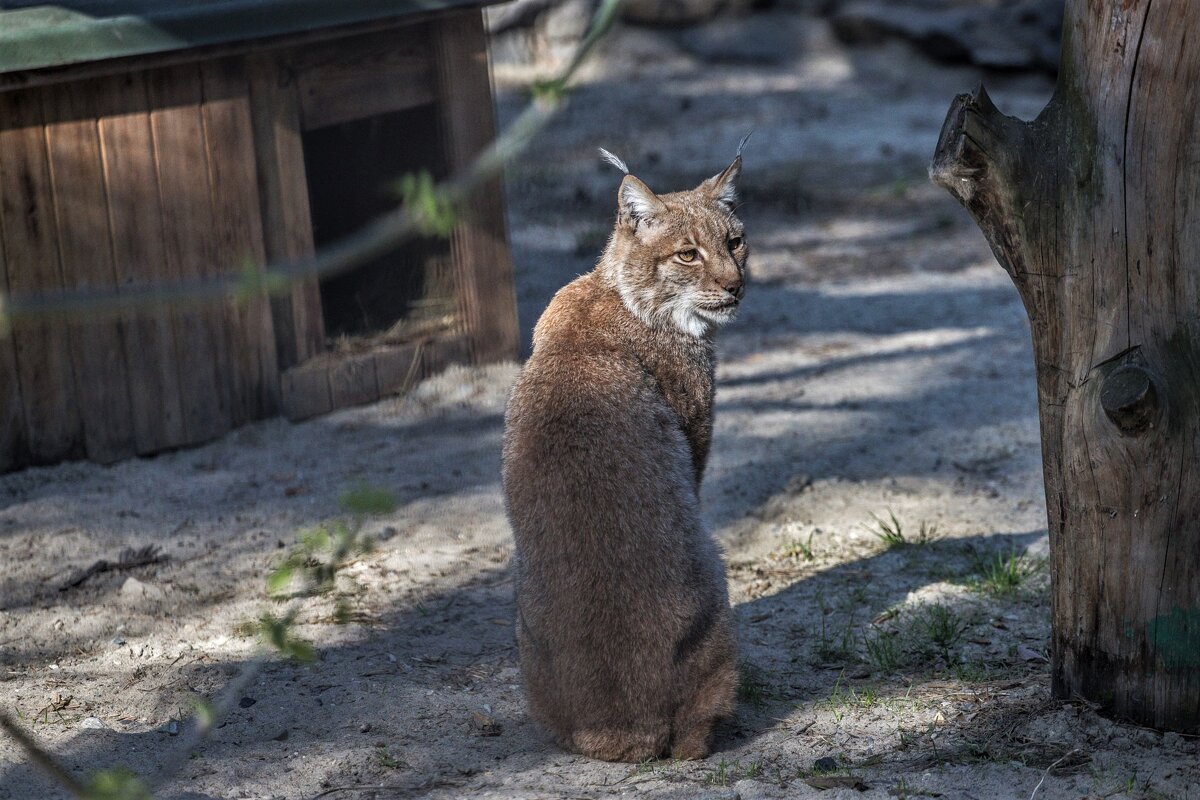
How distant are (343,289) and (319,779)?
419cm

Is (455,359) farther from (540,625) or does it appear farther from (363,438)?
(540,625)

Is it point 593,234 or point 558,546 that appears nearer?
point 558,546

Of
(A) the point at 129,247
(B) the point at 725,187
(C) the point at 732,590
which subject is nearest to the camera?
(B) the point at 725,187

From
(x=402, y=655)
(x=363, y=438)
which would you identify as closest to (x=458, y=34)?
(x=363, y=438)

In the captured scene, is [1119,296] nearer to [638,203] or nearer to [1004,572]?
[638,203]

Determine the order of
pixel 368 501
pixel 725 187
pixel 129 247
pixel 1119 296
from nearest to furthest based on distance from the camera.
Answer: pixel 368 501
pixel 1119 296
pixel 725 187
pixel 129 247

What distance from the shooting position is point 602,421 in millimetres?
3928

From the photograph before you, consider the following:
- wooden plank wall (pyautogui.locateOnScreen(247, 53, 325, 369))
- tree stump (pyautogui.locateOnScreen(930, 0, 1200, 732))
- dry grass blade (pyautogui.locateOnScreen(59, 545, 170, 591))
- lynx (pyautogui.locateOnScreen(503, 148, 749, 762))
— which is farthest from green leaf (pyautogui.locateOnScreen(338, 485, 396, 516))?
wooden plank wall (pyautogui.locateOnScreen(247, 53, 325, 369))

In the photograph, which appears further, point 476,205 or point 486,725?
point 476,205

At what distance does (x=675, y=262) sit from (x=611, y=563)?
49.5 inches

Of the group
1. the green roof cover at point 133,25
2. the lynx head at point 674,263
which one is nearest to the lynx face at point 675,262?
the lynx head at point 674,263

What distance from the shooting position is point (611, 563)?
3.74 metres

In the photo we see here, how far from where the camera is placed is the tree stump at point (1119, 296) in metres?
3.39

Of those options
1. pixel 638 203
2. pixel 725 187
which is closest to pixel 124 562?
pixel 638 203
